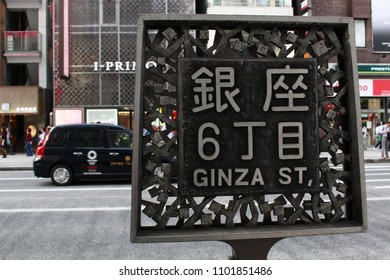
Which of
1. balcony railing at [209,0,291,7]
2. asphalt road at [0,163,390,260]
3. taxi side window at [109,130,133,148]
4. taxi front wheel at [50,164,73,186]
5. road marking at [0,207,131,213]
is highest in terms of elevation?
balcony railing at [209,0,291,7]

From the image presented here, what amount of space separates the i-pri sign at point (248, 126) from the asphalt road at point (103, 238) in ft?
8.57

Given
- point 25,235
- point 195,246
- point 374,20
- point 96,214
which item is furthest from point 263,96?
point 374,20

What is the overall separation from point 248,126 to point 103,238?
3.92 m

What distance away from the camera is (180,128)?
2.20m

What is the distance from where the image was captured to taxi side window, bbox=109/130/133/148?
38.5 feet

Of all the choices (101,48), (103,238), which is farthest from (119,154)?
(101,48)

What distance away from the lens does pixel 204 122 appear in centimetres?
221

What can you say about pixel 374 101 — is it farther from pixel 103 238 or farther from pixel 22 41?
pixel 103 238

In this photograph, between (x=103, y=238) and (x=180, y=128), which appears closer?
(x=180, y=128)

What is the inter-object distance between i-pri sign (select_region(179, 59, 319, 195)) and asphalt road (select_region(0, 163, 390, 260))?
2613mm

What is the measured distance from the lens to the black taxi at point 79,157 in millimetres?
11523

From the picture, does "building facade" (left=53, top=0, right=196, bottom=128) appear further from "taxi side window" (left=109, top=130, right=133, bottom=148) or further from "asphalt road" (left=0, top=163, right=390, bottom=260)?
"asphalt road" (left=0, top=163, right=390, bottom=260)

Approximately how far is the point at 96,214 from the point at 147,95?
5.35 meters

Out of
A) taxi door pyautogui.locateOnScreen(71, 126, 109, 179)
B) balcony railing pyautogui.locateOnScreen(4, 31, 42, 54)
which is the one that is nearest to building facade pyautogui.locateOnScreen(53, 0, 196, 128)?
balcony railing pyautogui.locateOnScreen(4, 31, 42, 54)
